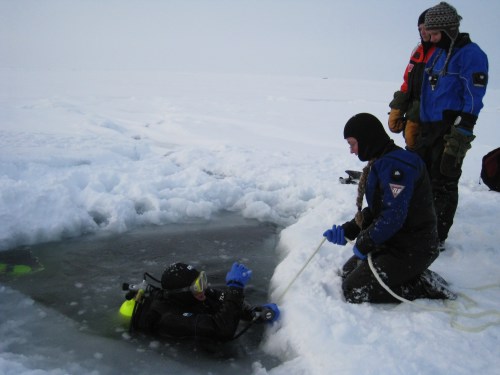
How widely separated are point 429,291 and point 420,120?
1643 mm

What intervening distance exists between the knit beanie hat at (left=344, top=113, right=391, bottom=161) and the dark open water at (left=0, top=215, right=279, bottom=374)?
5.15 ft

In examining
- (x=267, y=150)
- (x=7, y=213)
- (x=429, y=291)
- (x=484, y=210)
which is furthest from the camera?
(x=267, y=150)

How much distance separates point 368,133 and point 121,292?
2.44 metres

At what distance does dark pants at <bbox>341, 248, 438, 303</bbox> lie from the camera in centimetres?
284

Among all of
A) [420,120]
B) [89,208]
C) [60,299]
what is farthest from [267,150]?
[60,299]

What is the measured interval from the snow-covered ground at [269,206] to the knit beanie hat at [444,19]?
1.97m

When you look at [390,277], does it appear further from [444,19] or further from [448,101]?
[444,19]

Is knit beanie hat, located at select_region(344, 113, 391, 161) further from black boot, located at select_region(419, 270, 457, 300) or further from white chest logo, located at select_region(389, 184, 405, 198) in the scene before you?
black boot, located at select_region(419, 270, 457, 300)

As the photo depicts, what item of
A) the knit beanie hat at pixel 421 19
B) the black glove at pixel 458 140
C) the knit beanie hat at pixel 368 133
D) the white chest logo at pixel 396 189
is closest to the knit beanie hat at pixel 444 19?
the knit beanie hat at pixel 421 19

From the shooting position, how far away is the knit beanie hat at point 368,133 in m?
2.69

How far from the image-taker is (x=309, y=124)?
510 inches

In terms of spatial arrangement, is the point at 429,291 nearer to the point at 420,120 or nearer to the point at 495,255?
the point at 495,255

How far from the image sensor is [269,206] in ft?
18.7

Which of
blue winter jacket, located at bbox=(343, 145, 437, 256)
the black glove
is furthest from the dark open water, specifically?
the black glove
